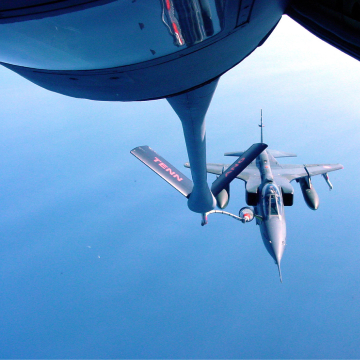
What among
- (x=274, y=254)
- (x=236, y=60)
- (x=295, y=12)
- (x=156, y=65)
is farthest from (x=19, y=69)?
(x=274, y=254)

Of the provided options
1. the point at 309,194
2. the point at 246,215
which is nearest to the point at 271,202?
the point at 246,215

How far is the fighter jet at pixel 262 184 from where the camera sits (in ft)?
18.7

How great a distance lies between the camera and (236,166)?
572cm

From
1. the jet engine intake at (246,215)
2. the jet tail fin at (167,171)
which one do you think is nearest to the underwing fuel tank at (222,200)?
the jet engine intake at (246,215)

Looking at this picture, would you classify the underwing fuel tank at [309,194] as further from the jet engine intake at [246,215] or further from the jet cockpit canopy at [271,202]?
the jet engine intake at [246,215]

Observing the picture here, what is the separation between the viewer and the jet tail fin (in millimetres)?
5707

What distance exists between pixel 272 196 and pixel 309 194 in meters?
3.88

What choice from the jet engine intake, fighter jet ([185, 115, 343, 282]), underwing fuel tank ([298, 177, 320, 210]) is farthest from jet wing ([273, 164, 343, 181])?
the jet engine intake

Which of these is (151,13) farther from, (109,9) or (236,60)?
(236,60)

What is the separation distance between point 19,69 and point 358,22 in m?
1.71

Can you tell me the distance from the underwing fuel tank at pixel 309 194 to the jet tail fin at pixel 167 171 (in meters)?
10.6

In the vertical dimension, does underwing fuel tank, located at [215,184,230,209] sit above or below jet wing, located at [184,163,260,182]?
below

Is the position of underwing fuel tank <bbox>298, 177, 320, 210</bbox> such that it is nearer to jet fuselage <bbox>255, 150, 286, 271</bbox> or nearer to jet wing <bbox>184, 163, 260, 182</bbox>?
jet fuselage <bbox>255, 150, 286, 271</bbox>

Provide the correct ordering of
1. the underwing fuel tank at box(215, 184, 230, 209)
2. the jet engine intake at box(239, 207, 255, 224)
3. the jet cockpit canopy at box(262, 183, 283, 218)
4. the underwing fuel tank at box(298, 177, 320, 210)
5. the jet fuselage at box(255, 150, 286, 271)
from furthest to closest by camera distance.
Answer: the underwing fuel tank at box(298, 177, 320, 210) → the underwing fuel tank at box(215, 184, 230, 209) → the jet cockpit canopy at box(262, 183, 283, 218) → the jet fuselage at box(255, 150, 286, 271) → the jet engine intake at box(239, 207, 255, 224)
